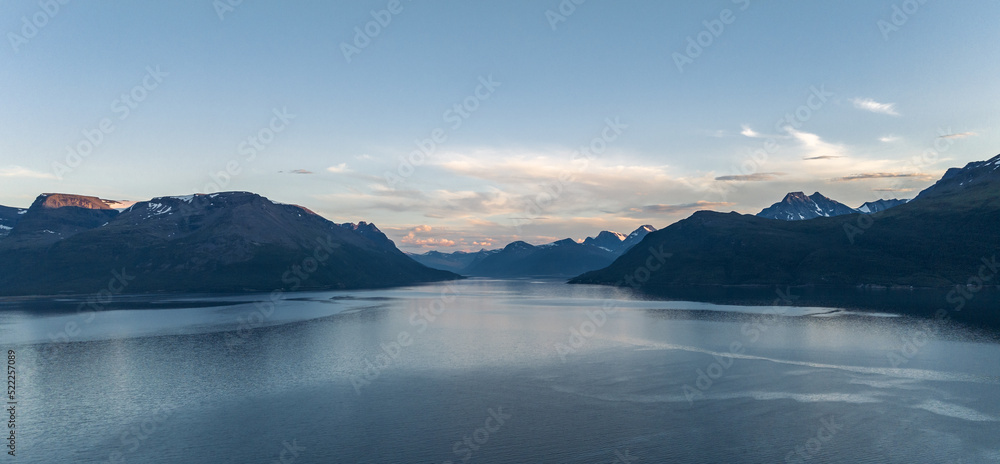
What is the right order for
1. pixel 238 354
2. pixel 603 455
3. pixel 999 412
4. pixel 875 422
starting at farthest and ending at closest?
1. pixel 238 354
2. pixel 999 412
3. pixel 875 422
4. pixel 603 455

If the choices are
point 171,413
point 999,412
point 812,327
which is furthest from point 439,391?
point 812,327

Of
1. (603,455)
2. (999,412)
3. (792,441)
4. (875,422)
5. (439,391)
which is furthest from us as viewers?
(439,391)

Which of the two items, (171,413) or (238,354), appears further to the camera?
(238,354)

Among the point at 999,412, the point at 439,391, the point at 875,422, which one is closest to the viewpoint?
the point at 875,422

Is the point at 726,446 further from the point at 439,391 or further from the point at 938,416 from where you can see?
the point at 439,391

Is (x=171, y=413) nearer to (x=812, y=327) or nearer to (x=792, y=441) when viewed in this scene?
(x=792, y=441)

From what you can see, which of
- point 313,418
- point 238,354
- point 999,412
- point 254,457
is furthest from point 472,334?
point 999,412
